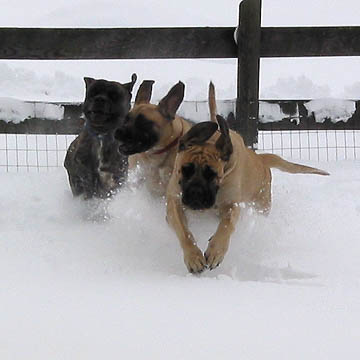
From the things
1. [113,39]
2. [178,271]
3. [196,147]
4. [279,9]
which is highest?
[279,9]

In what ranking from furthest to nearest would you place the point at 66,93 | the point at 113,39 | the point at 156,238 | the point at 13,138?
the point at 66,93
the point at 13,138
the point at 113,39
the point at 156,238

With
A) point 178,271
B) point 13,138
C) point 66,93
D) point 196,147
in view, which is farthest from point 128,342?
point 66,93

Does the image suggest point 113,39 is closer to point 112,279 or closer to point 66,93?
point 112,279

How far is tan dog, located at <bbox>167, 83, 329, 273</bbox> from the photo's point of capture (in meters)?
3.62

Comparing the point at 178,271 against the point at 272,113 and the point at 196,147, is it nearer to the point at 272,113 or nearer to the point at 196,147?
the point at 196,147

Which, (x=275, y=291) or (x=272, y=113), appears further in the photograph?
(x=272, y=113)

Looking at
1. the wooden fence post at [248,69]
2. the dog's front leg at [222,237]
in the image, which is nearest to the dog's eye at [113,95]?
the dog's front leg at [222,237]

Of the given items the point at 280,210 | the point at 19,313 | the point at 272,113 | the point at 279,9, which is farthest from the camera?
the point at 279,9

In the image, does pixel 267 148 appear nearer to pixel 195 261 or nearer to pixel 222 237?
pixel 222 237

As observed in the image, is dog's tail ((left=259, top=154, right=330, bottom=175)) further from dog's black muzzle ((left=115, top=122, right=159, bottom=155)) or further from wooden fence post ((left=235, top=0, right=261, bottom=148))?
wooden fence post ((left=235, top=0, right=261, bottom=148))

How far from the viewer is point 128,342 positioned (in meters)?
2.41

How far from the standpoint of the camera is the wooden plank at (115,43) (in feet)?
19.7

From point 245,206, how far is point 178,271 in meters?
0.86

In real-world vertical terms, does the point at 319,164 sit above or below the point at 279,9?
below
